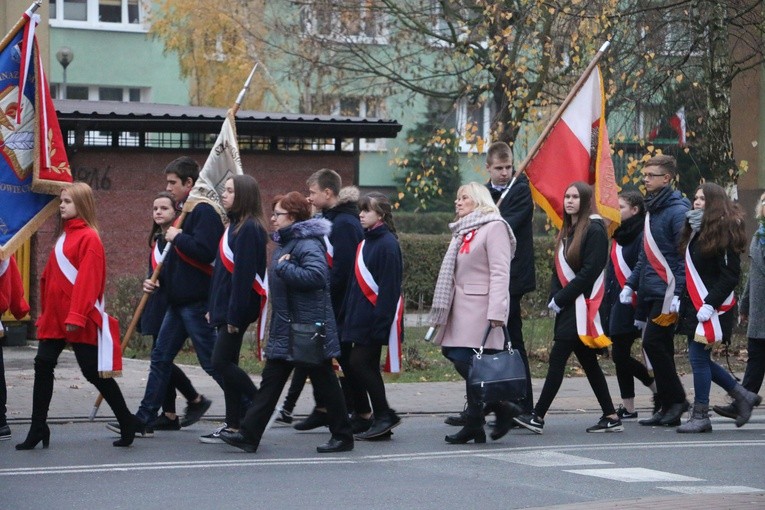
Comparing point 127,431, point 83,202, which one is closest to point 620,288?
point 127,431

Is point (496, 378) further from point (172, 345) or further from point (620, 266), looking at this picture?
point (620, 266)

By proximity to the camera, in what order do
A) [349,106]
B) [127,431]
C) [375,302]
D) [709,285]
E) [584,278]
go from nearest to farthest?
[127,431]
[375,302]
[584,278]
[709,285]
[349,106]

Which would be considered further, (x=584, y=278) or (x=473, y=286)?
(x=584, y=278)

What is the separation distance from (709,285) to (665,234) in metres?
0.57

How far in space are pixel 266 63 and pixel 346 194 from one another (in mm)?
27183

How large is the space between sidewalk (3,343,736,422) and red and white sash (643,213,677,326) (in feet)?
5.06

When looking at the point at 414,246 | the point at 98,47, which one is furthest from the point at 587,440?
the point at 98,47

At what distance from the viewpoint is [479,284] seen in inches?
379

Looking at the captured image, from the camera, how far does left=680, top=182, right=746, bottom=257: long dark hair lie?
10352 millimetres

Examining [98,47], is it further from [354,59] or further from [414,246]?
[414,246]

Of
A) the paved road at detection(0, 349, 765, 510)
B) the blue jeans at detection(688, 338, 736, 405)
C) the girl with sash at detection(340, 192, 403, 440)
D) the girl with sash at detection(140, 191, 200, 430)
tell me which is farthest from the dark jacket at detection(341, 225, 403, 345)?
the blue jeans at detection(688, 338, 736, 405)

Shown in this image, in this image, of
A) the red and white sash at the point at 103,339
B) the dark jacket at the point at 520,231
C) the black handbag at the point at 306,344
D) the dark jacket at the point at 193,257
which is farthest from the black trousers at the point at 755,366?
the red and white sash at the point at 103,339

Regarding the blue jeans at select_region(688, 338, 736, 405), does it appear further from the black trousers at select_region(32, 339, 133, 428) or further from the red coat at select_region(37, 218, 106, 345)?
the red coat at select_region(37, 218, 106, 345)

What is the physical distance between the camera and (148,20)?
3647 centimetres
